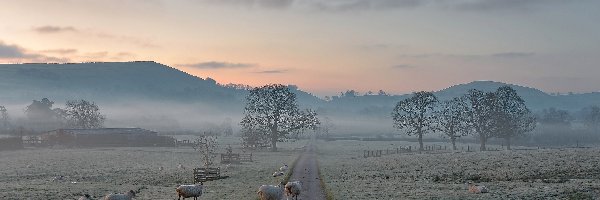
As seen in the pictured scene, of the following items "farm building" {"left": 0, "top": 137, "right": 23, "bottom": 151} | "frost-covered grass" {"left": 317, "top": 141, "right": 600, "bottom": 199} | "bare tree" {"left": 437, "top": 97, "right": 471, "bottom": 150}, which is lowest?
"frost-covered grass" {"left": 317, "top": 141, "right": 600, "bottom": 199}

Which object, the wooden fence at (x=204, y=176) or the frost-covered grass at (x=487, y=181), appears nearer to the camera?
the frost-covered grass at (x=487, y=181)

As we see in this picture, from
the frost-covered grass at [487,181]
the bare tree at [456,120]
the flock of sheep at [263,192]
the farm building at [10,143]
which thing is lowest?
the frost-covered grass at [487,181]

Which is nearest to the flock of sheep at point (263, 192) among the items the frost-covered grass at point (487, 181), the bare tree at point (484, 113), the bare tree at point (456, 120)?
the frost-covered grass at point (487, 181)

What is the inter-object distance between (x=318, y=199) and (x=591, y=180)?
915 inches

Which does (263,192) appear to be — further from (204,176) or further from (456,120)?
(456,120)

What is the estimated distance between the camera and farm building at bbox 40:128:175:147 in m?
137

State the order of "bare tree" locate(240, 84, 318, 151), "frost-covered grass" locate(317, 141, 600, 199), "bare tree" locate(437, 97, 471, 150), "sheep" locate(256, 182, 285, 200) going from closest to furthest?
"sheep" locate(256, 182, 285, 200), "frost-covered grass" locate(317, 141, 600, 199), "bare tree" locate(240, 84, 318, 151), "bare tree" locate(437, 97, 471, 150)

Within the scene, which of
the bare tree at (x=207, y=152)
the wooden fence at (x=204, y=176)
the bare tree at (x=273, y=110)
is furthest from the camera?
the bare tree at (x=273, y=110)

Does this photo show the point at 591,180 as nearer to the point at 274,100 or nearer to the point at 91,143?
the point at 274,100

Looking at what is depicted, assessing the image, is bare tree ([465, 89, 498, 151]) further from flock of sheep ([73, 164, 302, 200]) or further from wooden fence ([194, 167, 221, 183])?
flock of sheep ([73, 164, 302, 200])

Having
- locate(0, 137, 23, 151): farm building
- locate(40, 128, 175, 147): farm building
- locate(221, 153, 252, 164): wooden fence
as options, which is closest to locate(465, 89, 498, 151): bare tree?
locate(221, 153, 252, 164): wooden fence

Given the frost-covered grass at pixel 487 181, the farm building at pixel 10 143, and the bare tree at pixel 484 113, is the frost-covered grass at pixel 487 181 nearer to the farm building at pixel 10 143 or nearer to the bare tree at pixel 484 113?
the bare tree at pixel 484 113

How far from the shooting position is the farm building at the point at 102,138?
449 feet

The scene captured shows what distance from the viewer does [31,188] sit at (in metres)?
44.7
